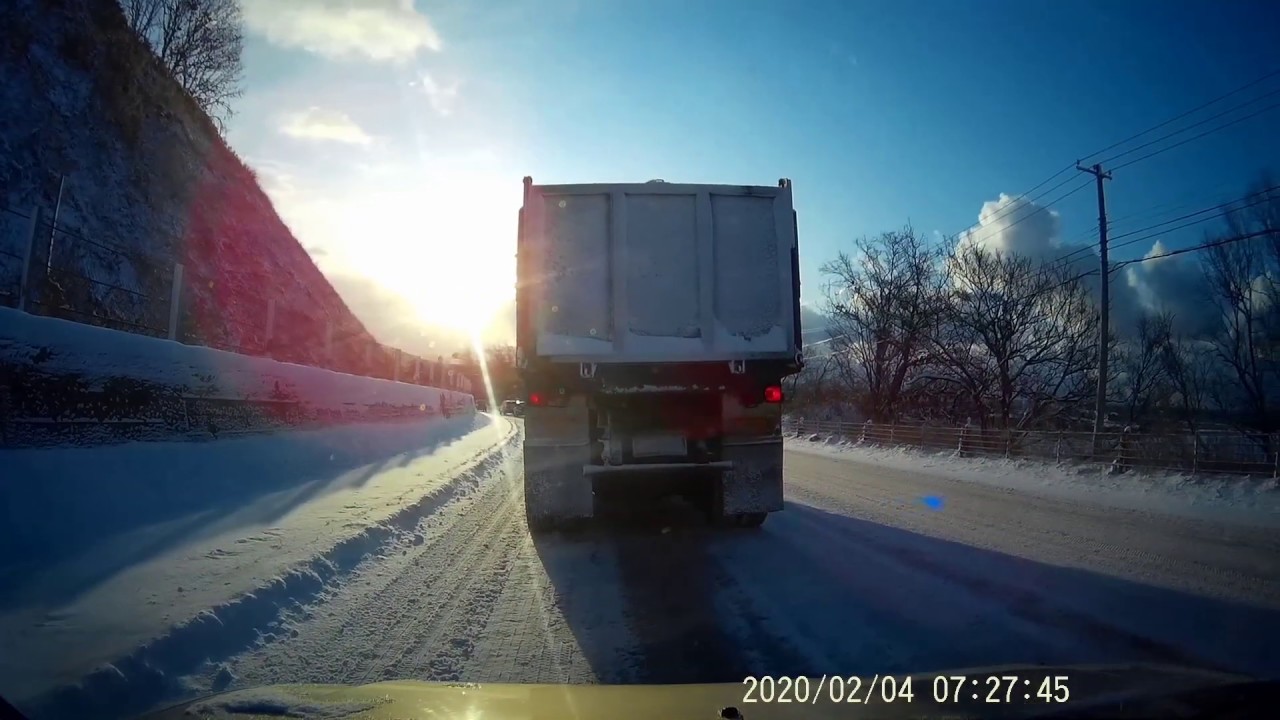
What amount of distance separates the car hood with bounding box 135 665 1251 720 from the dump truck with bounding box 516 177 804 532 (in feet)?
13.7

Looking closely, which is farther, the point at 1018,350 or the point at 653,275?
the point at 1018,350

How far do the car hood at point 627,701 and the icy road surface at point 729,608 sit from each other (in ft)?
1.64

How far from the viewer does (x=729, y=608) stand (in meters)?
4.94

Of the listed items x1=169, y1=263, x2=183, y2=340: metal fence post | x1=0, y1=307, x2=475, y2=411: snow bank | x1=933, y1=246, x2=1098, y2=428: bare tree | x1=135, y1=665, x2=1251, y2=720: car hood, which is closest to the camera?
x1=135, y1=665, x2=1251, y2=720: car hood

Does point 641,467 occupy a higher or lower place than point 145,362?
lower

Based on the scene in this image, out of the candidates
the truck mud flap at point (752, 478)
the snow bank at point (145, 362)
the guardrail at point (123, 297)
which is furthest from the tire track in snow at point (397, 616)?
the guardrail at point (123, 297)

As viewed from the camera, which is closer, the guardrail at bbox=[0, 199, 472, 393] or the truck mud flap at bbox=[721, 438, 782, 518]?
the truck mud flap at bbox=[721, 438, 782, 518]

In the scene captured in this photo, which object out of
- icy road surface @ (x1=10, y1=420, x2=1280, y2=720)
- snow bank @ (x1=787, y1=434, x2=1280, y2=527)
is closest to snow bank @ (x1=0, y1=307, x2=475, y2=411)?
icy road surface @ (x1=10, y1=420, x2=1280, y2=720)

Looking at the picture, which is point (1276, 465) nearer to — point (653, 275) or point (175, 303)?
point (653, 275)

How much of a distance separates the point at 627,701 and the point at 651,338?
15.1 feet

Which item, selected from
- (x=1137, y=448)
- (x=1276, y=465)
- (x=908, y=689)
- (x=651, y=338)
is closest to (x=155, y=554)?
(x=651, y=338)

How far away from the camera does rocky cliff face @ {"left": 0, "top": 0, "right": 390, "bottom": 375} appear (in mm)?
12750

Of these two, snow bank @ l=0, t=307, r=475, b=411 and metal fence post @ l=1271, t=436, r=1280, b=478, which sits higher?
snow bank @ l=0, t=307, r=475, b=411

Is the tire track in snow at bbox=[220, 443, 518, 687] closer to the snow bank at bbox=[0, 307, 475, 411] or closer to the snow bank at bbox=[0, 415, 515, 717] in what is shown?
the snow bank at bbox=[0, 415, 515, 717]
